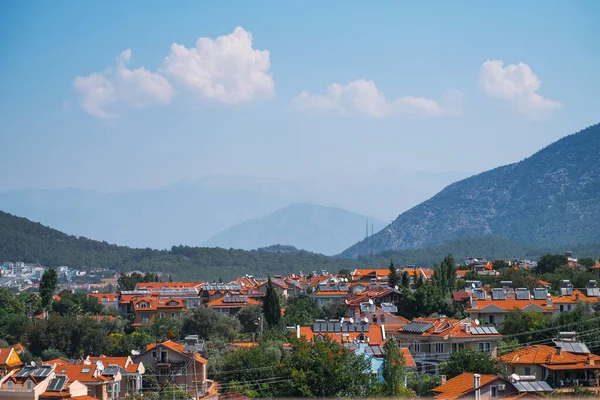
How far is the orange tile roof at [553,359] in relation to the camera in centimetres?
3228

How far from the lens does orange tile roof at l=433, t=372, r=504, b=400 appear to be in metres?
27.5

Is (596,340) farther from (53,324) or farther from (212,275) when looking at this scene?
(212,275)

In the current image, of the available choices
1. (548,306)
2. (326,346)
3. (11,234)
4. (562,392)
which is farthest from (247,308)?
(11,234)

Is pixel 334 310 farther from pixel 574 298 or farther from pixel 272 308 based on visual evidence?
pixel 574 298

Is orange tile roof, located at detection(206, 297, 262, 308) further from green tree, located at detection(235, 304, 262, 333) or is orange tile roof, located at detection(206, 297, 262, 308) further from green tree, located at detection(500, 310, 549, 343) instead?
green tree, located at detection(500, 310, 549, 343)

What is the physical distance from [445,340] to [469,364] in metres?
6.60

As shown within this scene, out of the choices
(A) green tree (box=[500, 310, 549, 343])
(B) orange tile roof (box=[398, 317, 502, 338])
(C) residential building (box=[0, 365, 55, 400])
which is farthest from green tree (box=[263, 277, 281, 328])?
(C) residential building (box=[0, 365, 55, 400])

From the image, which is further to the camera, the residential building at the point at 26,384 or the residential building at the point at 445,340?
the residential building at the point at 445,340

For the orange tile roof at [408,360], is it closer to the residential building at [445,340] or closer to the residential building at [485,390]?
the residential building at [445,340]

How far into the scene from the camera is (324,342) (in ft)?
110

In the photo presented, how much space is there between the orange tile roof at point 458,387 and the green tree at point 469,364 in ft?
8.85

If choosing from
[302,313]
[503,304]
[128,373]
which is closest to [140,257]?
[302,313]

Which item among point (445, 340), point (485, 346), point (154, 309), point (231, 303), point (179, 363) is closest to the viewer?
point (179, 363)

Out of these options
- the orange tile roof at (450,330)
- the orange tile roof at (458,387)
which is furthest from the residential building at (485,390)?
the orange tile roof at (450,330)
